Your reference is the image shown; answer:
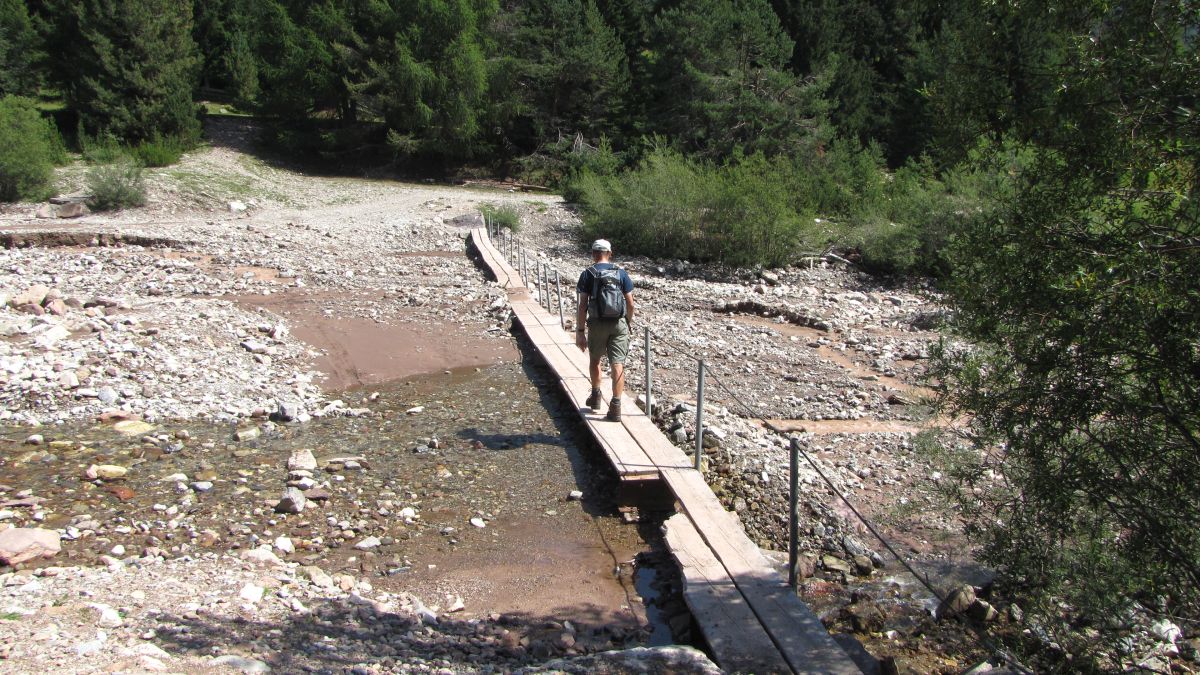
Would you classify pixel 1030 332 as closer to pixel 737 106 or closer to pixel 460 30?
pixel 737 106

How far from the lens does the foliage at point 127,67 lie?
31.9 m

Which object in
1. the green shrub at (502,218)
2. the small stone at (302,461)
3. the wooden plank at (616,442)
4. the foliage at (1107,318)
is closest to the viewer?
the foliage at (1107,318)

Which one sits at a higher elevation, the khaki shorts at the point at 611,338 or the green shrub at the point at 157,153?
the green shrub at the point at 157,153

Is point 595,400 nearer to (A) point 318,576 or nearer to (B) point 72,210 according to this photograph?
(A) point 318,576

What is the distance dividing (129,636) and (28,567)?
176 centimetres

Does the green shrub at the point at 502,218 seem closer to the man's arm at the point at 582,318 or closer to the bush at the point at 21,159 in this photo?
the bush at the point at 21,159

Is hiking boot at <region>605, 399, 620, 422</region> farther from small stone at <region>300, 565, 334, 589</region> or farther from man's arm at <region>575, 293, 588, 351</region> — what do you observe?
small stone at <region>300, 565, 334, 589</region>

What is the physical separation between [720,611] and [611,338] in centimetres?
340

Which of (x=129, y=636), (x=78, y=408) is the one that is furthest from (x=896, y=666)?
(x=78, y=408)

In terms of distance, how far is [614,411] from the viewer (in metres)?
8.34

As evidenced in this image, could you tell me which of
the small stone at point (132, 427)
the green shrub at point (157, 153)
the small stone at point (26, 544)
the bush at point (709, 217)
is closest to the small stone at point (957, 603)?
the small stone at point (26, 544)

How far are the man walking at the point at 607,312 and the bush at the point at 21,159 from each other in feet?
68.9

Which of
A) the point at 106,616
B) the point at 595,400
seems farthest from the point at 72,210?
the point at 106,616

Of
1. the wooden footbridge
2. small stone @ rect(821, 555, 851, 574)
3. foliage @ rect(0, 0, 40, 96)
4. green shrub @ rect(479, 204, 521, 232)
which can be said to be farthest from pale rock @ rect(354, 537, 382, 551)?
foliage @ rect(0, 0, 40, 96)
